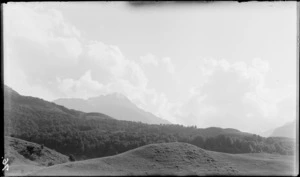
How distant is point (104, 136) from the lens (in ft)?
270

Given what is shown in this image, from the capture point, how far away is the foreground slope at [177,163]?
22062mm

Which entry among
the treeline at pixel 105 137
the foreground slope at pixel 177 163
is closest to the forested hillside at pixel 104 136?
the treeline at pixel 105 137

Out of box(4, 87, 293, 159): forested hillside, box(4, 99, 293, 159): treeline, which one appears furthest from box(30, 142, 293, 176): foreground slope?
box(4, 99, 293, 159): treeline

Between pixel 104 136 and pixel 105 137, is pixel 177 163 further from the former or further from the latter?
pixel 104 136

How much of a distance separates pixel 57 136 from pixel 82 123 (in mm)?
15951

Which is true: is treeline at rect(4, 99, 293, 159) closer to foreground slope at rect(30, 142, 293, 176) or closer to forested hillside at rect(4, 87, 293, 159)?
forested hillside at rect(4, 87, 293, 159)

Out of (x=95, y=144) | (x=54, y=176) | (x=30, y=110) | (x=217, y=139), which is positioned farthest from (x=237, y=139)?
(x=54, y=176)

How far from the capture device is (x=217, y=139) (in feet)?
257

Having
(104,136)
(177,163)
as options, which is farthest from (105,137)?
(177,163)

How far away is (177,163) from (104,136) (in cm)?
5878

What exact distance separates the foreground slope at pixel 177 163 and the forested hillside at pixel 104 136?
40735 mm

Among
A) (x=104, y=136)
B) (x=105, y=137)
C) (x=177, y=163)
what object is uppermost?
(x=104, y=136)

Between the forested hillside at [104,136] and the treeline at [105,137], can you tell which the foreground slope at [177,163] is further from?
the treeline at [105,137]

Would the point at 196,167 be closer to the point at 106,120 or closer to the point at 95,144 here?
the point at 95,144
